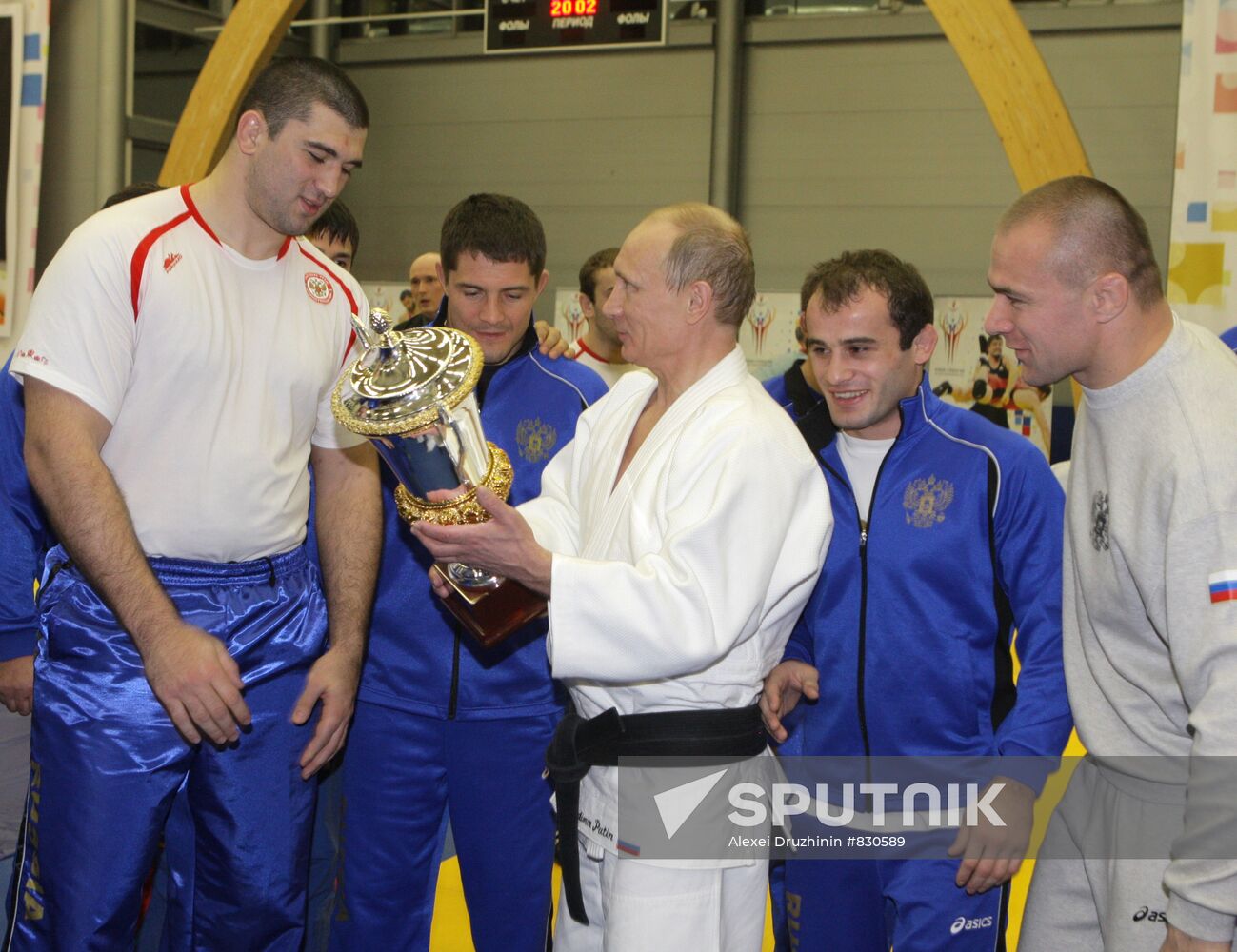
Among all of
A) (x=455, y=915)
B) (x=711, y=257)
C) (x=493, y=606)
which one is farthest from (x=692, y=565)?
(x=455, y=915)

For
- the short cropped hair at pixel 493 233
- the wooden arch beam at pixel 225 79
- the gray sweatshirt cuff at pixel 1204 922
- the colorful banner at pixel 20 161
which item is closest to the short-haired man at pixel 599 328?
the short cropped hair at pixel 493 233

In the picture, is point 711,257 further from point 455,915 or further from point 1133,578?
point 455,915

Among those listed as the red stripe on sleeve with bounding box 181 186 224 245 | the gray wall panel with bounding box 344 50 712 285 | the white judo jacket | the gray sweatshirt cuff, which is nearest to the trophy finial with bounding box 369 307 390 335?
the red stripe on sleeve with bounding box 181 186 224 245

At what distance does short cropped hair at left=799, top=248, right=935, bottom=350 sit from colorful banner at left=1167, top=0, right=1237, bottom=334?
3115mm

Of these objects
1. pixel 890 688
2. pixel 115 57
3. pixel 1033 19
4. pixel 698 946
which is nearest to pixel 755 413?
pixel 890 688

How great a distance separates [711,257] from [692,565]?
667 mm

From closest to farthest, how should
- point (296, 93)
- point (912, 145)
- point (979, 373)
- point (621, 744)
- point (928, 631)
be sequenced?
point (621, 744) < point (296, 93) < point (928, 631) < point (979, 373) < point (912, 145)

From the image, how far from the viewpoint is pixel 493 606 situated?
2.61 m

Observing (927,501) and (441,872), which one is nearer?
(927,501)

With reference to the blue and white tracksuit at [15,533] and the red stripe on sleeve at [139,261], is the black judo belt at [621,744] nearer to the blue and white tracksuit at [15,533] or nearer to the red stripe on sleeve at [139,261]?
the red stripe on sleeve at [139,261]

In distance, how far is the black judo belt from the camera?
239 centimetres

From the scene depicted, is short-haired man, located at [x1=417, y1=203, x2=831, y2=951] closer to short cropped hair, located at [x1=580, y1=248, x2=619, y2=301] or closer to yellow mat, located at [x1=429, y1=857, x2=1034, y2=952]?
yellow mat, located at [x1=429, y1=857, x2=1034, y2=952]

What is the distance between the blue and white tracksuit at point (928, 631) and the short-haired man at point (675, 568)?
367mm

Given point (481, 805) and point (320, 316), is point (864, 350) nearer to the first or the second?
point (320, 316)
